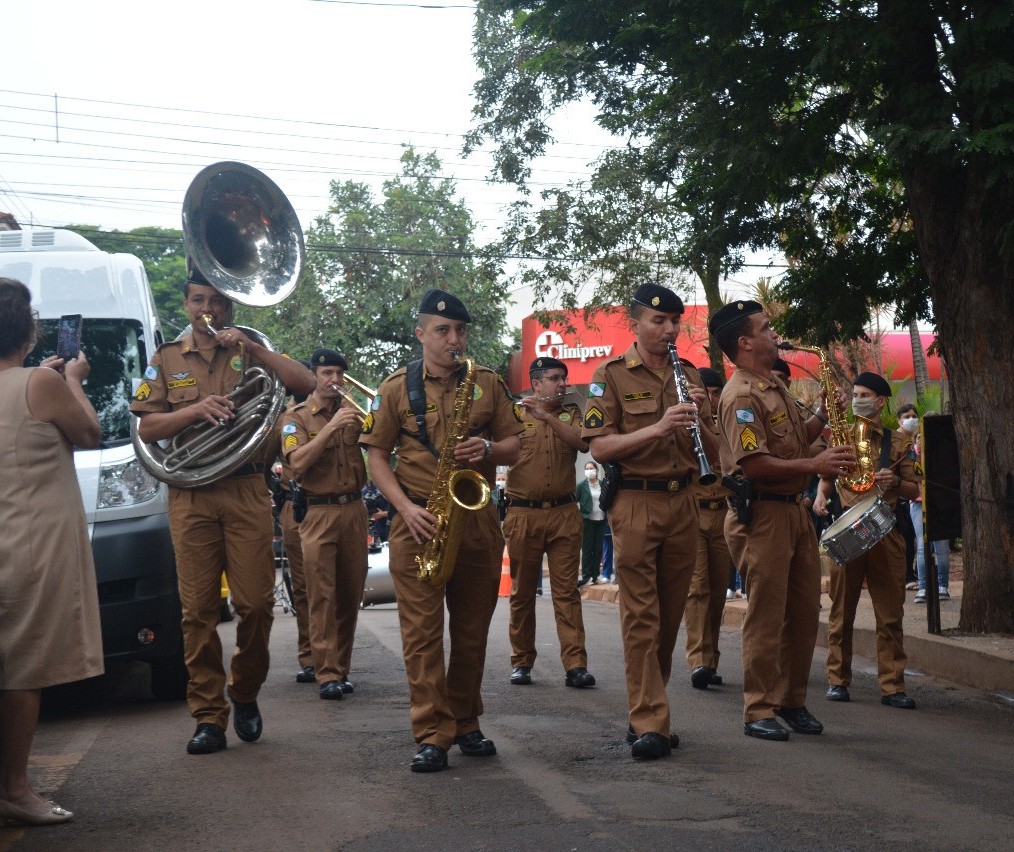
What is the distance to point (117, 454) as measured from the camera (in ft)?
29.6

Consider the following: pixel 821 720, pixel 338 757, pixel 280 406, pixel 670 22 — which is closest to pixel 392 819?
pixel 338 757

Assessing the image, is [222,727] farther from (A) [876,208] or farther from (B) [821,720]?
(A) [876,208]

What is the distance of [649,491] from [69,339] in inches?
114

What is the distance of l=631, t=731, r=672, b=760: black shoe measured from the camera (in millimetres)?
6750

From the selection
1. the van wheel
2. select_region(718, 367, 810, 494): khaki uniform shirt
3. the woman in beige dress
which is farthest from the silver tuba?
select_region(718, 367, 810, 494): khaki uniform shirt

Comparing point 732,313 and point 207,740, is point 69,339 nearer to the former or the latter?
point 207,740

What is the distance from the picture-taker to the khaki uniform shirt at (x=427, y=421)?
275 inches

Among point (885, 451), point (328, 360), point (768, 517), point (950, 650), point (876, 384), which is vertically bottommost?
point (950, 650)

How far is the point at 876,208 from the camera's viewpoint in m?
13.0

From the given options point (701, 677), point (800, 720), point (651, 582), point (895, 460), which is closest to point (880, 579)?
point (895, 460)

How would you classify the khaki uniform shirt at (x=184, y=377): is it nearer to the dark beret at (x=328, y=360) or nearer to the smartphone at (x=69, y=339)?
the smartphone at (x=69, y=339)

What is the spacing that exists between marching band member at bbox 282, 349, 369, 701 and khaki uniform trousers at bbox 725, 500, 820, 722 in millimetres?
3417

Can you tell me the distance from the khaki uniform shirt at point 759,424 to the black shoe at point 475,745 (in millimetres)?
1953

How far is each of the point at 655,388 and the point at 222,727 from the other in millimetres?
2853
